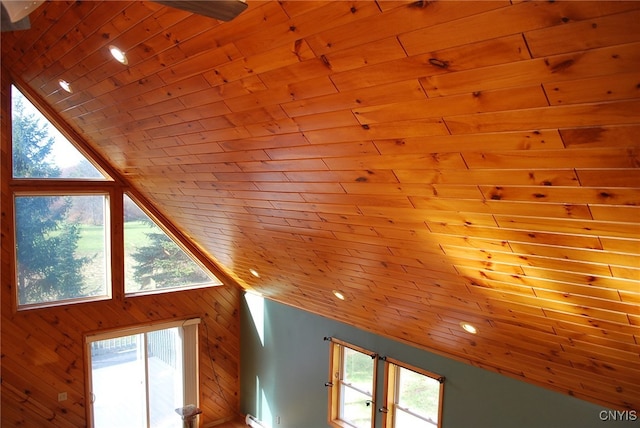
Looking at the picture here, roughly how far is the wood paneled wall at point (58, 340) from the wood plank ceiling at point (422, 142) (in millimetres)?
2348

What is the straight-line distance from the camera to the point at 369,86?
1.74m

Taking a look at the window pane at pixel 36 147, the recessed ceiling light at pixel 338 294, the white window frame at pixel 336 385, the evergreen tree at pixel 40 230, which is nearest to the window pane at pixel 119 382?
the evergreen tree at pixel 40 230

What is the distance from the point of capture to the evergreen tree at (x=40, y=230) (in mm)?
4867

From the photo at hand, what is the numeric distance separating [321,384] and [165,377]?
7.50 feet

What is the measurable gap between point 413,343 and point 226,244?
2248mm

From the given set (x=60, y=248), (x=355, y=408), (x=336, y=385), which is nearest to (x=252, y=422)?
(x=336, y=385)

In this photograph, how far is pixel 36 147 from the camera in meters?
4.92

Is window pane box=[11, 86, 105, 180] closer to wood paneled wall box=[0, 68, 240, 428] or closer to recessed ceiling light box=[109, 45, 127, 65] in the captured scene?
wood paneled wall box=[0, 68, 240, 428]

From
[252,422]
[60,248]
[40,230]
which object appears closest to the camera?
[40,230]

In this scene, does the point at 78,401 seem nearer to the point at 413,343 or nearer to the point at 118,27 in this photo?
the point at 413,343

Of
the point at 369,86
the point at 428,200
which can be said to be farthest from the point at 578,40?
the point at 428,200

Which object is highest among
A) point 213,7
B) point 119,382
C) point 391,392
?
point 213,7

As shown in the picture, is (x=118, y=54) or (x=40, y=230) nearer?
(x=118, y=54)

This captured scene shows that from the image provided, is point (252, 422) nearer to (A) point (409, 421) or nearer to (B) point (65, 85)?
(A) point (409, 421)
